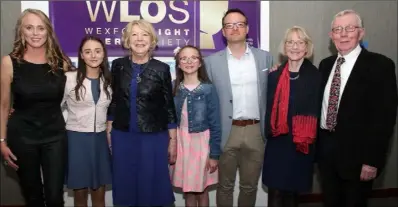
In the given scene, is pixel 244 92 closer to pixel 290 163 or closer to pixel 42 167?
pixel 290 163

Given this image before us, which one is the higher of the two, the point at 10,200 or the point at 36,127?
the point at 36,127

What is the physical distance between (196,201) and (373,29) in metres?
2.48

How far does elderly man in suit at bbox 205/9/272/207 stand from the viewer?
106 inches

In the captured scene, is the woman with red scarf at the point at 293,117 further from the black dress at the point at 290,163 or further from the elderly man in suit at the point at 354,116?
the elderly man in suit at the point at 354,116

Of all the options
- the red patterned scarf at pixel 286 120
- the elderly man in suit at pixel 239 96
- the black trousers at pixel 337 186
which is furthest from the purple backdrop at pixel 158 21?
the black trousers at pixel 337 186

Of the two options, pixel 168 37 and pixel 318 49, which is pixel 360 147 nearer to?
pixel 318 49

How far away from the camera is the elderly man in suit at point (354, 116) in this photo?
219 cm

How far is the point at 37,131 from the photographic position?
7.59 feet

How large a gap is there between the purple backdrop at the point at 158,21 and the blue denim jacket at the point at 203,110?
783 mm

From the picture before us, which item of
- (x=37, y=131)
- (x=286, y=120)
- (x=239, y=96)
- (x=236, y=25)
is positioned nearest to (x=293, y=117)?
(x=286, y=120)

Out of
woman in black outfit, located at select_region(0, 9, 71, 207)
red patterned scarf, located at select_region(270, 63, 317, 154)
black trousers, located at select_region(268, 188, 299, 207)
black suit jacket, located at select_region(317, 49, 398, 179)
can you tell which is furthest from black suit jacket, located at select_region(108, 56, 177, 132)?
black suit jacket, located at select_region(317, 49, 398, 179)

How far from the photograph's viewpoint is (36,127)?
91.0 inches

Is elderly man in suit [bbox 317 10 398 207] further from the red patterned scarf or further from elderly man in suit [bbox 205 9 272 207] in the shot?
elderly man in suit [bbox 205 9 272 207]

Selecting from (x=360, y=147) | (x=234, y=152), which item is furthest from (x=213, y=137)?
(x=360, y=147)
